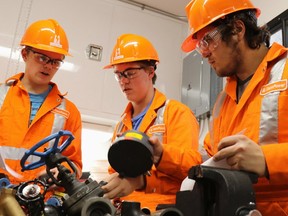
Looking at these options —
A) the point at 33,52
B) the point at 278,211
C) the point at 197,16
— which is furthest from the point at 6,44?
the point at 278,211

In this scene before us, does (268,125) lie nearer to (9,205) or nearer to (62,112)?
(9,205)

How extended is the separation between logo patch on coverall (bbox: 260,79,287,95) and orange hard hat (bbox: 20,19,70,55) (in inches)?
57.3

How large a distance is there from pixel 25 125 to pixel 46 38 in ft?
2.12

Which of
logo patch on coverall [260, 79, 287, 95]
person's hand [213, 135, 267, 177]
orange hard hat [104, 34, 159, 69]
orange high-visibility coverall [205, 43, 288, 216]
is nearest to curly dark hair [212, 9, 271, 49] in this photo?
orange high-visibility coverall [205, 43, 288, 216]

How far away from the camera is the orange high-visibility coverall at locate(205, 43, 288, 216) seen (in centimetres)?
99

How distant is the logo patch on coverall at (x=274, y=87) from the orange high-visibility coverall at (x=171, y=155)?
18.2 inches

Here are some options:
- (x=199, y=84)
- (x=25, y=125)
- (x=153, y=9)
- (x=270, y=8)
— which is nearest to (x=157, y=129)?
(x=25, y=125)

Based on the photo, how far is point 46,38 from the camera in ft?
7.57

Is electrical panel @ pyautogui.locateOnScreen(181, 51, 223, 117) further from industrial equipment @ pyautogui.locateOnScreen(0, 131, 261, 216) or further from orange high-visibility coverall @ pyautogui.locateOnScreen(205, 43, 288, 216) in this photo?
industrial equipment @ pyautogui.locateOnScreen(0, 131, 261, 216)

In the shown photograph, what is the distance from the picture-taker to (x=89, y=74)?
12.1 feet

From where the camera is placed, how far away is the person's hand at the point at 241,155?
0.89 meters

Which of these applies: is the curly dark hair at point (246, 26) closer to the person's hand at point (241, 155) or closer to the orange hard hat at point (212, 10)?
the orange hard hat at point (212, 10)

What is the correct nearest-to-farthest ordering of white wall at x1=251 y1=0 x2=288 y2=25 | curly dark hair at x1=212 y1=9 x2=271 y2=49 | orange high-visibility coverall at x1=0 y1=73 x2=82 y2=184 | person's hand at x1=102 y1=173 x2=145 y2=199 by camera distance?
person's hand at x1=102 y1=173 x2=145 y2=199 → curly dark hair at x1=212 y1=9 x2=271 y2=49 → orange high-visibility coverall at x1=0 y1=73 x2=82 y2=184 → white wall at x1=251 y1=0 x2=288 y2=25

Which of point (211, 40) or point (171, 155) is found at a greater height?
point (211, 40)
